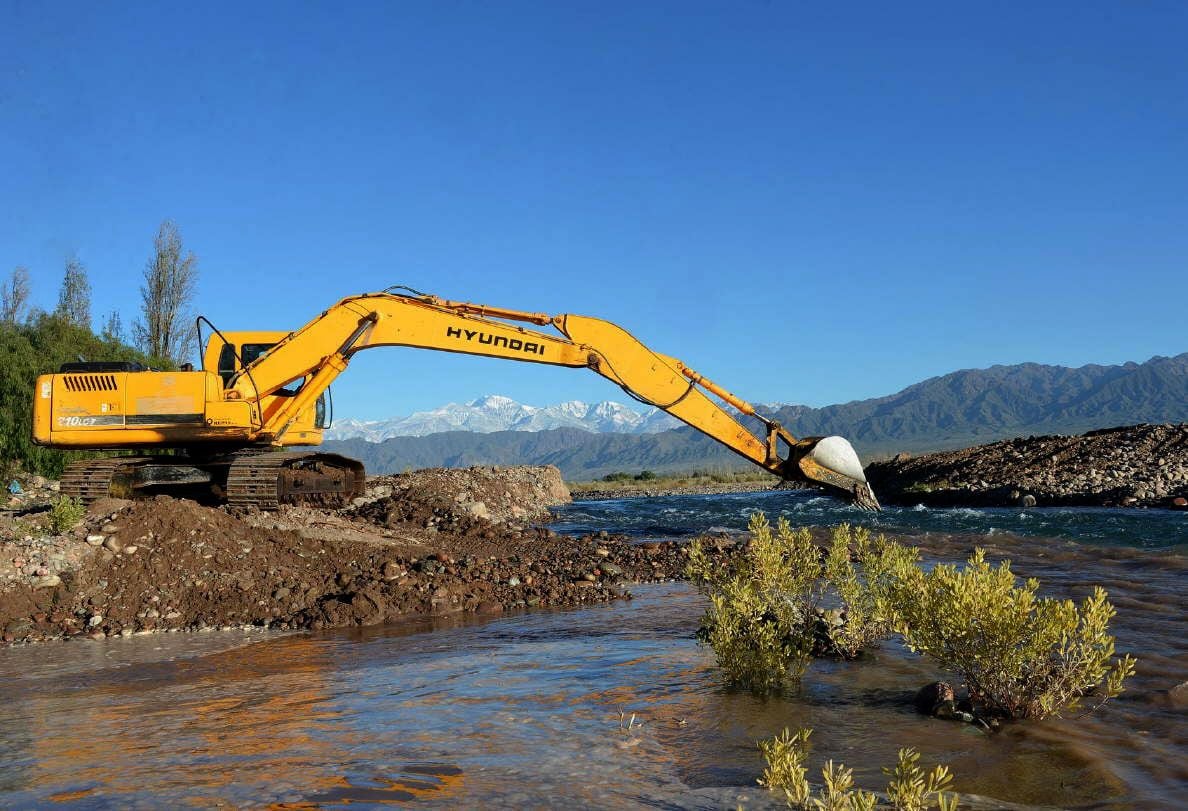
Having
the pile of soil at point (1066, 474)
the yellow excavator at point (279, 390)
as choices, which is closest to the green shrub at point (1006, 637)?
the yellow excavator at point (279, 390)

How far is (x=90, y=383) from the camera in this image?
→ 15000 mm

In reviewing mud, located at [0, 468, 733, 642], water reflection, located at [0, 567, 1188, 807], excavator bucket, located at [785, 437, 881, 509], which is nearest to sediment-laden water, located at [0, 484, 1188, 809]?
water reflection, located at [0, 567, 1188, 807]

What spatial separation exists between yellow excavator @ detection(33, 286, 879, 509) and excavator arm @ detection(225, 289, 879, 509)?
0.02 meters

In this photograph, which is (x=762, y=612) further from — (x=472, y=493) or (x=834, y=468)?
(x=472, y=493)

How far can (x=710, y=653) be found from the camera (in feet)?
28.0

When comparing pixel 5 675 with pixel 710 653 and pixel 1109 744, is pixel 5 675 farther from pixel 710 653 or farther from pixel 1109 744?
pixel 1109 744

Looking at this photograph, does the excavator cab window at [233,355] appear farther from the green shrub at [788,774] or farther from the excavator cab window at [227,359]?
the green shrub at [788,774]

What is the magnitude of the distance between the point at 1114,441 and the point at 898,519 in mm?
12427

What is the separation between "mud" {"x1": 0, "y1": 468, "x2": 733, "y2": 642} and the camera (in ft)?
35.2

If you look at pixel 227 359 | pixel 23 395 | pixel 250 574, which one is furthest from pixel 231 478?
pixel 23 395

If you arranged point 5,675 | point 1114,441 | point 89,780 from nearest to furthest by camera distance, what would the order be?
point 89,780 < point 5,675 < point 1114,441

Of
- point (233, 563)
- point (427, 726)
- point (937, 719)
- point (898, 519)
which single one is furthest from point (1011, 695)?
point (898, 519)

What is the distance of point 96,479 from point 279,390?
3337mm

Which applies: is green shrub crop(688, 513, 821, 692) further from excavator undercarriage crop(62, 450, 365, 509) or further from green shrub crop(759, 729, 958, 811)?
excavator undercarriage crop(62, 450, 365, 509)
